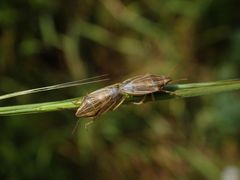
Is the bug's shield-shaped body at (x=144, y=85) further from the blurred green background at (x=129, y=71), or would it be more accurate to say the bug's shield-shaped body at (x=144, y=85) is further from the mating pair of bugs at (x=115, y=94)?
the blurred green background at (x=129, y=71)

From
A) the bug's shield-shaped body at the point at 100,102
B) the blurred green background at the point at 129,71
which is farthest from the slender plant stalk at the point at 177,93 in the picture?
the blurred green background at the point at 129,71

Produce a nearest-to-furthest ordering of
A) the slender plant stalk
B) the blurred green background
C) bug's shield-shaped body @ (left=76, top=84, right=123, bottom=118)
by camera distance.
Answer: the slender plant stalk, bug's shield-shaped body @ (left=76, top=84, right=123, bottom=118), the blurred green background

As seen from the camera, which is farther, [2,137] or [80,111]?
[2,137]

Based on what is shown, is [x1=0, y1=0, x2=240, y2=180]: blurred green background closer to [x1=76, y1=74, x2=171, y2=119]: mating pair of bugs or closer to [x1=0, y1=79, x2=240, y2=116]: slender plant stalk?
[x1=76, y1=74, x2=171, y2=119]: mating pair of bugs

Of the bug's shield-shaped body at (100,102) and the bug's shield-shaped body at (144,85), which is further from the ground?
the bug's shield-shaped body at (144,85)

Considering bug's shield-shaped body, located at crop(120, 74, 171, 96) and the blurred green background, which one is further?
the blurred green background

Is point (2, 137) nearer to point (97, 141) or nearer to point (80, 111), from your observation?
point (97, 141)

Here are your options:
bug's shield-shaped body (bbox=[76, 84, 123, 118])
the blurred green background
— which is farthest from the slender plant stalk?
the blurred green background

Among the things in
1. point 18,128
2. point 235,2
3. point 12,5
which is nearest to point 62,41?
point 12,5

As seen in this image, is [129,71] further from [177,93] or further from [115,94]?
[177,93]
